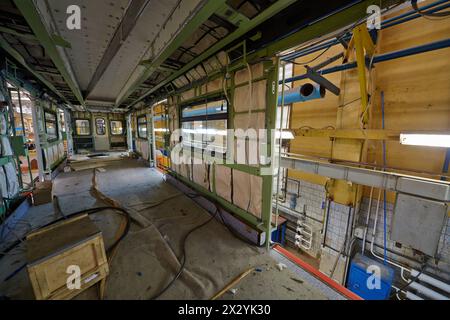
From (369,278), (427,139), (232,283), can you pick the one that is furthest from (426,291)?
(232,283)

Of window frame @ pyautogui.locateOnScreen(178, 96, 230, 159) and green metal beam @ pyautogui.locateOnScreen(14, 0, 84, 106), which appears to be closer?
green metal beam @ pyautogui.locateOnScreen(14, 0, 84, 106)

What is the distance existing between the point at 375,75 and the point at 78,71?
608cm

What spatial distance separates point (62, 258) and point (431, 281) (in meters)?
4.72

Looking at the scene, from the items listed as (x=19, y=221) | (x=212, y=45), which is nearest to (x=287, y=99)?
(x=212, y=45)

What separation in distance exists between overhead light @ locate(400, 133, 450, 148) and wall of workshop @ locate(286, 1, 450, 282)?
734 mm

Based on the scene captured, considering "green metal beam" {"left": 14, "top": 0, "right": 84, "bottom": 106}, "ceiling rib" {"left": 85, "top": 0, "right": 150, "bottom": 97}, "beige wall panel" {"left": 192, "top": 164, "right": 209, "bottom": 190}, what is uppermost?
"ceiling rib" {"left": 85, "top": 0, "right": 150, "bottom": 97}

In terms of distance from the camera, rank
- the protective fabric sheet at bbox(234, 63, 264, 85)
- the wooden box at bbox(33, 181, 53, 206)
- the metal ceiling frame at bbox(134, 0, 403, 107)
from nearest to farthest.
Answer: the metal ceiling frame at bbox(134, 0, 403, 107)
the protective fabric sheet at bbox(234, 63, 264, 85)
the wooden box at bbox(33, 181, 53, 206)

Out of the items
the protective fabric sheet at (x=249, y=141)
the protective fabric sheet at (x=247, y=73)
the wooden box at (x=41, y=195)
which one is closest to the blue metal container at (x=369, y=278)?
the protective fabric sheet at (x=249, y=141)

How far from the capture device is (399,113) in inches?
111

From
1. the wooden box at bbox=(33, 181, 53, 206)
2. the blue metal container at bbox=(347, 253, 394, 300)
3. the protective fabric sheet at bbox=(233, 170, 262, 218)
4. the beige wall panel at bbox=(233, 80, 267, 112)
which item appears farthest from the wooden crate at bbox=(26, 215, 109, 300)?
the blue metal container at bbox=(347, 253, 394, 300)

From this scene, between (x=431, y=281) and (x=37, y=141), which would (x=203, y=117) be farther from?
(x=37, y=141)

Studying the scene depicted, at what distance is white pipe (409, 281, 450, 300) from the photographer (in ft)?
Answer: 7.91

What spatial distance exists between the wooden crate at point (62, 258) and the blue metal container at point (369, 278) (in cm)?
405

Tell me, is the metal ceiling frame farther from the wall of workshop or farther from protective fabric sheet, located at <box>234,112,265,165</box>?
the wall of workshop
